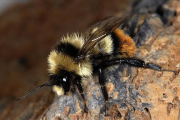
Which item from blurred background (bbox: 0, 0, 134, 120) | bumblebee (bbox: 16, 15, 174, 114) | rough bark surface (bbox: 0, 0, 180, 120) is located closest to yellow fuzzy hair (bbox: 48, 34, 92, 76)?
bumblebee (bbox: 16, 15, 174, 114)

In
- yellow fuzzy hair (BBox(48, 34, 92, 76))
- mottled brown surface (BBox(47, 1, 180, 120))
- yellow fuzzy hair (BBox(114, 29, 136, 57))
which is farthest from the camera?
yellow fuzzy hair (BBox(114, 29, 136, 57))

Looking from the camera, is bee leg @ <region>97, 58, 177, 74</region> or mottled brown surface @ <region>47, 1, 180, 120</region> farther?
bee leg @ <region>97, 58, 177, 74</region>

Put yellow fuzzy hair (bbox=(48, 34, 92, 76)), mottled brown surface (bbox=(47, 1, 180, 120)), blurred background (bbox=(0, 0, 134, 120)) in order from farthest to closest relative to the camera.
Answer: blurred background (bbox=(0, 0, 134, 120))
yellow fuzzy hair (bbox=(48, 34, 92, 76))
mottled brown surface (bbox=(47, 1, 180, 120))

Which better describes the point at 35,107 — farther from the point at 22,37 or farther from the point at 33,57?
the point at 22,37

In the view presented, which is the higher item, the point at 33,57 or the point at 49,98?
the point at 33,57

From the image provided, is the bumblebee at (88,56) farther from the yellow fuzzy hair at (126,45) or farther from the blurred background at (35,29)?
the blurred background at (35,29)

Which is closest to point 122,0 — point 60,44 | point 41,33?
point 41,33

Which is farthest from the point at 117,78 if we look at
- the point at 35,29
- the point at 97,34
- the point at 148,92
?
the point at 35,29

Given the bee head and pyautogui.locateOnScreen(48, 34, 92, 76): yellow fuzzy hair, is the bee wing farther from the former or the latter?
the bee head
